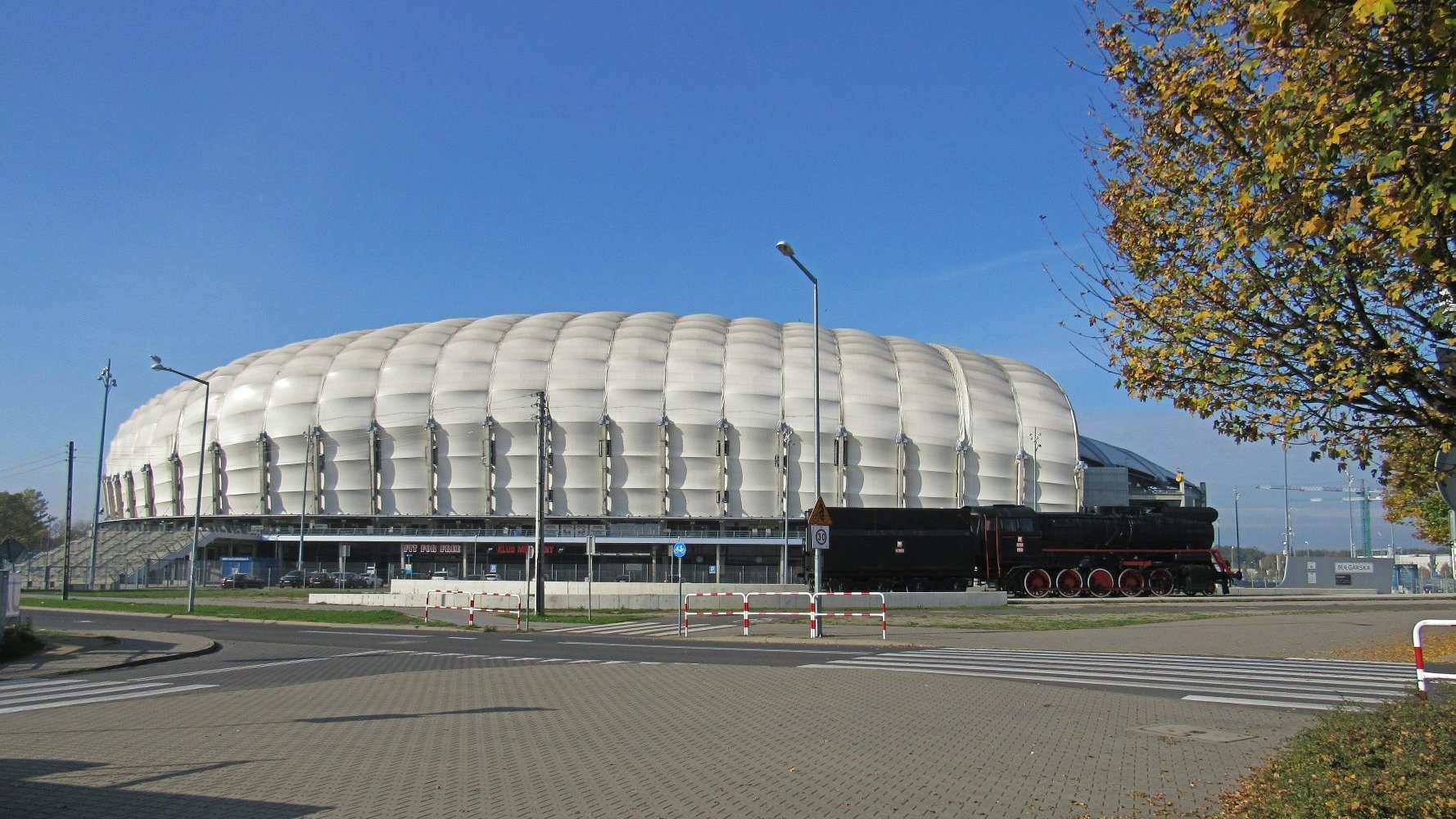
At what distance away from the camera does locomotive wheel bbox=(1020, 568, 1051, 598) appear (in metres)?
47.2

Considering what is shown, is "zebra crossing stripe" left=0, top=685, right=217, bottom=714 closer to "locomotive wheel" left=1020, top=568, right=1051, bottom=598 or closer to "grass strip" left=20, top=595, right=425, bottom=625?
"grass strip" left=20, top=595, right=425, bottom=625

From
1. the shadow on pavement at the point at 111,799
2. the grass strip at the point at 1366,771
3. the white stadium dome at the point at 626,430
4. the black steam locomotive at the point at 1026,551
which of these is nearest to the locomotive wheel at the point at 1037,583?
the black steam locomotive at the point at 1026,551

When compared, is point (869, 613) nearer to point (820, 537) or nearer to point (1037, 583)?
point (820, 537)

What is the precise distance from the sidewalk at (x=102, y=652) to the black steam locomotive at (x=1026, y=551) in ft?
87.8

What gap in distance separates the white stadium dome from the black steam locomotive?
28027mm

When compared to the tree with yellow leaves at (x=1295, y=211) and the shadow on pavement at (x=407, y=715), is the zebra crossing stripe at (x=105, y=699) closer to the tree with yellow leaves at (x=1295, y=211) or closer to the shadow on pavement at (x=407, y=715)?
the shadow on pavement at (x=407, y=715)

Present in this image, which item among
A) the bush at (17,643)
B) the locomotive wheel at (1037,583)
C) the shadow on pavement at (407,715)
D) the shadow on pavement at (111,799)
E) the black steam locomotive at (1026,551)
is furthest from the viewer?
the locomotive wheel at (1037,583)

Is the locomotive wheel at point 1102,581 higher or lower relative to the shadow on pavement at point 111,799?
lower

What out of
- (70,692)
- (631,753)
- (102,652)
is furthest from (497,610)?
(631,753)

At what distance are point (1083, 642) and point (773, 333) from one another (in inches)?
2564

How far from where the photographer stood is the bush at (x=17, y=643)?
751 inches

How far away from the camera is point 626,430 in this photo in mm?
78125

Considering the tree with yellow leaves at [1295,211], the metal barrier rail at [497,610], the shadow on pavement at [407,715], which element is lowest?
the metal barrier rail at [497,610]

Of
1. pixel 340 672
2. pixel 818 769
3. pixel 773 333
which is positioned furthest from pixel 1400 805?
pixel 773 333
